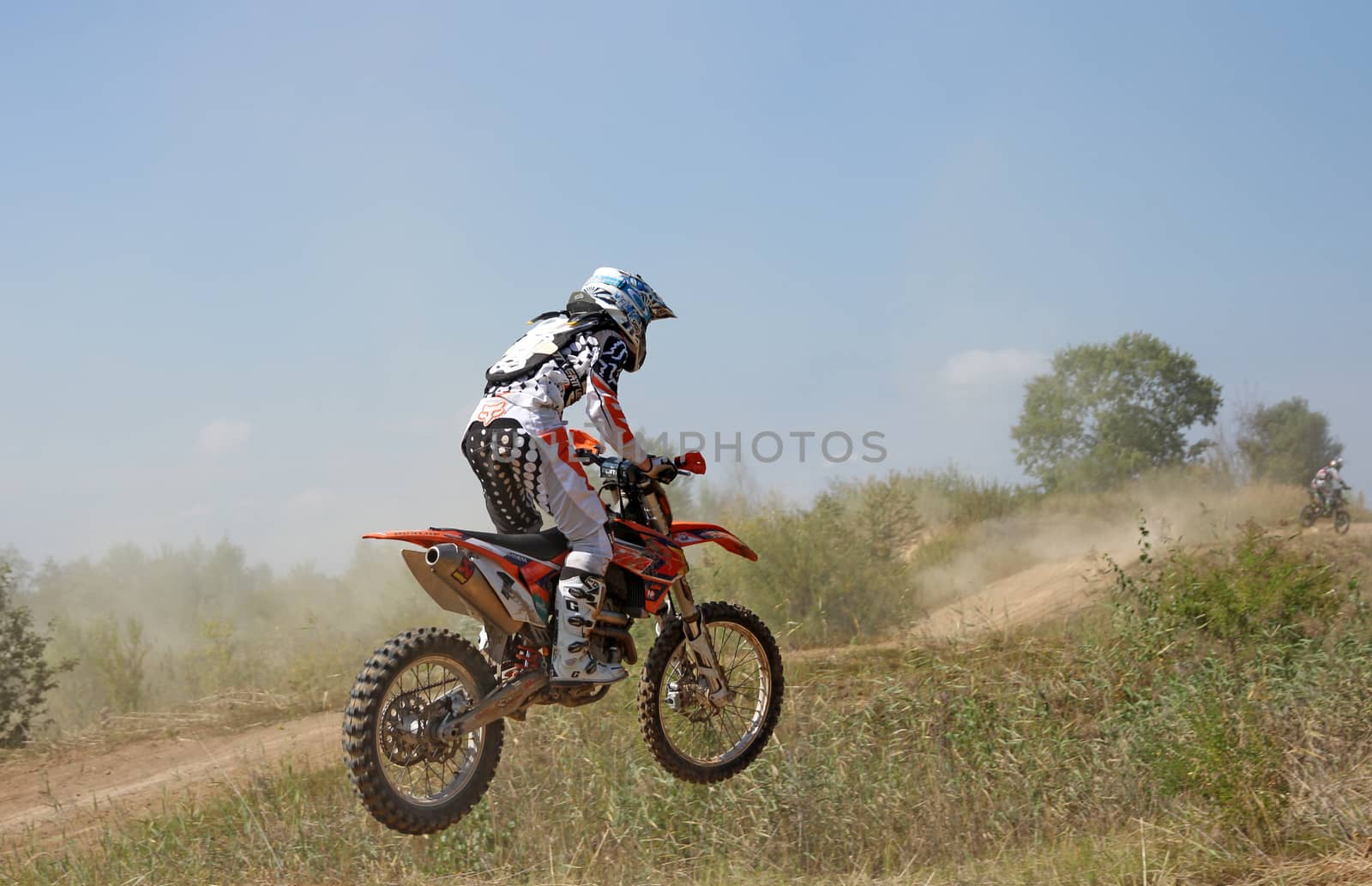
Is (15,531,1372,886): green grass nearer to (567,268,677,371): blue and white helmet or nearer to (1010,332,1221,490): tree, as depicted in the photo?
(567,268,677,371): blue and white helmet

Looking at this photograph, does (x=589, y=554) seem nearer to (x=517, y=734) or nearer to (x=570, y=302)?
(x=570, y=302)

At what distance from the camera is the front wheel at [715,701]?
602 centimetres

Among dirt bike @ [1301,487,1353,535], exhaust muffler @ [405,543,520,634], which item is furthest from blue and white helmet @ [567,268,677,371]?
dirt bike @ [1301,487,1353,535]

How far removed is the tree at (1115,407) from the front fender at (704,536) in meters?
30.3

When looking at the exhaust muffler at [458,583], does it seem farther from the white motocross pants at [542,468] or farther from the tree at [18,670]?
the tree at [18,670]

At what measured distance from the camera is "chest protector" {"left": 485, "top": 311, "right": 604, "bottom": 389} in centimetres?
568

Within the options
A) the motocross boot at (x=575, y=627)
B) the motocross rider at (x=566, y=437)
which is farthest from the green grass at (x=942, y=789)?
the motocross rider at (x=566, y=437)

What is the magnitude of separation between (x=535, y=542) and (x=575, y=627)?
48 centimetres

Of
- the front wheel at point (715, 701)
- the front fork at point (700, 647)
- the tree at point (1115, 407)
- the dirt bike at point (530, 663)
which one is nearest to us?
the dirt bike at point (530, 663)

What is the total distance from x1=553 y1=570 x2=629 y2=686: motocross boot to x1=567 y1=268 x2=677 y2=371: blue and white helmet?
127 centimetres

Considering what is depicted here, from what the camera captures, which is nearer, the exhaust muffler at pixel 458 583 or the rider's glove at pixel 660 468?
the exhaust muffler at pixel 458 583

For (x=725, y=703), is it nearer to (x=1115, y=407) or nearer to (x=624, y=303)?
(x=624, y=303)

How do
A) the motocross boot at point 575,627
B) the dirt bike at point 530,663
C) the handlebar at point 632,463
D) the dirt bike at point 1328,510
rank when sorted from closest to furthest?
the dirt bike at point 530,663
the motocross boot at point 575,627
the handlebar at point 632,463
the dirt bike at point 1328,510

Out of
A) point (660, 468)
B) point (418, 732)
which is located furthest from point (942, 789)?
point (418, 732)
